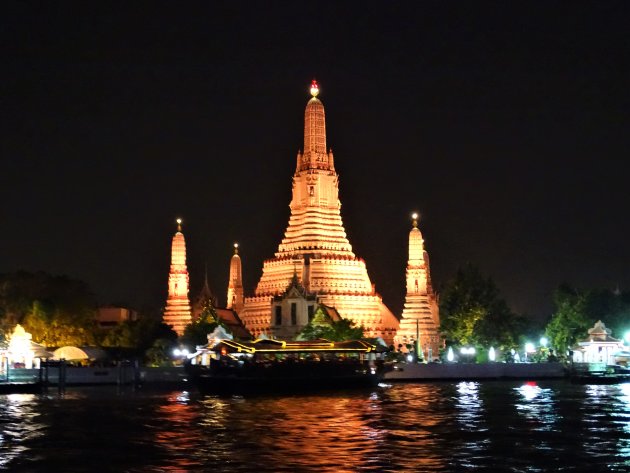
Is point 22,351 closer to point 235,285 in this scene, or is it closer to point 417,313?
point 417,313

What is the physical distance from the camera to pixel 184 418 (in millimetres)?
54188

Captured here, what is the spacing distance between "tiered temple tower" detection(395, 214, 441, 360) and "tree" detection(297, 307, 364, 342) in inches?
318

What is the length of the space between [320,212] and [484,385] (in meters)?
36.9

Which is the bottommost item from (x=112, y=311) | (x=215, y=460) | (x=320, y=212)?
(x=215, y=460)

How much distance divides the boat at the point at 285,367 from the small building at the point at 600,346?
21.4m

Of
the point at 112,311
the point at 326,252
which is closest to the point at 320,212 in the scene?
the point at 326,252

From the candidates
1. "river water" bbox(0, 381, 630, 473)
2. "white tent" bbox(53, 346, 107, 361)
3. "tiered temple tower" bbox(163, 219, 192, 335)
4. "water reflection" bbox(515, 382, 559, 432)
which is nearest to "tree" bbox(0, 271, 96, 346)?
"white tent" bbox(53, 346, 107, 361)

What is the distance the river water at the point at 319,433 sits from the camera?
124ft

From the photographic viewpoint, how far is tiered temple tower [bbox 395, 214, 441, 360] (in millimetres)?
111188

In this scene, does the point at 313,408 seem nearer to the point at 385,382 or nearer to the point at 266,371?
the point at 266,371

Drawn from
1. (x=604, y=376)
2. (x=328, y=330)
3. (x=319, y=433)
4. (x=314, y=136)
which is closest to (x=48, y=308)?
(x=328, y=330)

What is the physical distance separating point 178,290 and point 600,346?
41341 mm

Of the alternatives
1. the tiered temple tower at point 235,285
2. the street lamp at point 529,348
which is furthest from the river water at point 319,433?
the tiered temple tower at point 235,285

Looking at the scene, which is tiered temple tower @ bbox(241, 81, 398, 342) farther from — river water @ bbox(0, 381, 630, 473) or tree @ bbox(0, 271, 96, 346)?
river water @ bbox(0, 381, 630, 473)
